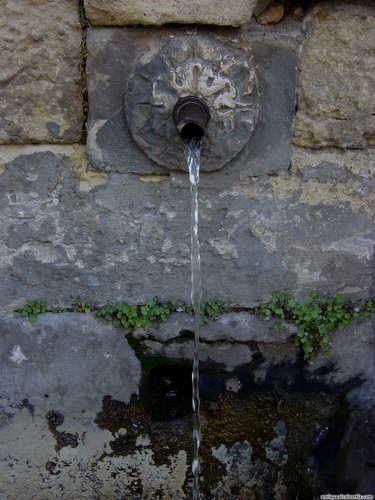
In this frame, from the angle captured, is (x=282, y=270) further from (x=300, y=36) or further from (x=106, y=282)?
(x=300, y=36)

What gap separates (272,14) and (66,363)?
138 cm

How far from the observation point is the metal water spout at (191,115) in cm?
174

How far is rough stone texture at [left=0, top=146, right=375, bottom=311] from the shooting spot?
1996 millimetres

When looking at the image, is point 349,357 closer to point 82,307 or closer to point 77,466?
point 82,307

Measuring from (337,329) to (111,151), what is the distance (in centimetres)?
104

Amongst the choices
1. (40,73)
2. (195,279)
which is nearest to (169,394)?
(195,279)

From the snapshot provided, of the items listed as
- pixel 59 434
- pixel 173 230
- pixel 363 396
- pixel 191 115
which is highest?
pixel 191 115

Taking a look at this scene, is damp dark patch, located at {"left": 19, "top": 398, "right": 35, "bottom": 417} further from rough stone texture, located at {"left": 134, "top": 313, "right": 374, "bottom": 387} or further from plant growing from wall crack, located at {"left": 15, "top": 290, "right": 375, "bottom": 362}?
rough stone texture, located at {"left": 134, "top": 313, "right": 374, "bottom": 387}

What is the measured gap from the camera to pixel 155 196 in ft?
6.61

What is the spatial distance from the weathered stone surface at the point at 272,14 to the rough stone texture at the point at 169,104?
0.06 metres

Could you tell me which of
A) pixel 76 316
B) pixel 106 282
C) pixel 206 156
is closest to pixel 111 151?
pixel 206 156

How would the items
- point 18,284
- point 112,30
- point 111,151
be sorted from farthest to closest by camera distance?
point 18,284 < point 111,151 < point 112,30

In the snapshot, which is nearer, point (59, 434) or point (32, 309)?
point (32, 309)

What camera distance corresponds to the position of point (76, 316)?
214 cm
